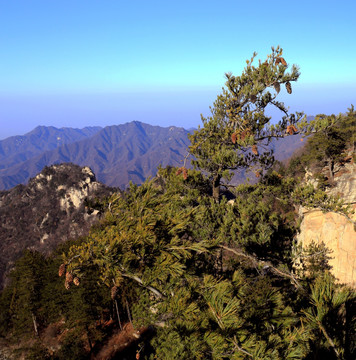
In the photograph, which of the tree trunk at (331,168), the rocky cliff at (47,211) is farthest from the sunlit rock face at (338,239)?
the rocky cliff at (47,211)

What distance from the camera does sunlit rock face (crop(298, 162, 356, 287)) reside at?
19703mm

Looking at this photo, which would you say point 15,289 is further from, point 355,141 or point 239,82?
point 355,141

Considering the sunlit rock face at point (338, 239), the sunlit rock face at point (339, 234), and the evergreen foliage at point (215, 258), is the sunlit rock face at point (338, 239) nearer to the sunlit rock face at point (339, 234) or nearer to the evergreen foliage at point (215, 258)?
the sunlit rock face at point (339, 234)

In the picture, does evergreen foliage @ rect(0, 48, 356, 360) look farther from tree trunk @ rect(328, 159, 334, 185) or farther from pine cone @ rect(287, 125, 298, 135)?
tree trunk @ rect(328, 159, 334, 185)

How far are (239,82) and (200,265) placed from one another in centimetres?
654

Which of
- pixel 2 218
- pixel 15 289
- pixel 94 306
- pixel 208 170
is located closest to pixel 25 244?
pixel 2 218

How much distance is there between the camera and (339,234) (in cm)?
2073

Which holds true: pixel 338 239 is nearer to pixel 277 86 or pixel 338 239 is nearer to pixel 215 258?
pixel 215 258

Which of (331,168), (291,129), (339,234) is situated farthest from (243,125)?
(331,168)

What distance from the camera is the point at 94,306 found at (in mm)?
22234

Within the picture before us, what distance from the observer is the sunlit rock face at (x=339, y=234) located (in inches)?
776

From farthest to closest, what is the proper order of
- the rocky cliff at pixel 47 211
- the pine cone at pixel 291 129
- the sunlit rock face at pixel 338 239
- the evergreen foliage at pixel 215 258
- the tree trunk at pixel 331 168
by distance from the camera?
the rocky cliff at pixel 47 211, the tree trunk at pixel 331 168, the sunlit rock face at pixel 338 239, the pine cone at pixel 291 129, the evergreen foliage at pixel 215 258

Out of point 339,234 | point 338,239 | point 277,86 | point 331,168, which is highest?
point 277,86

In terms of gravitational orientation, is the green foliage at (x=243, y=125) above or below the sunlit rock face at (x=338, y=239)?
above
